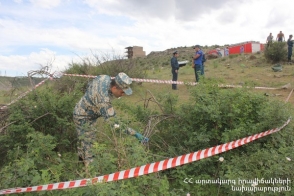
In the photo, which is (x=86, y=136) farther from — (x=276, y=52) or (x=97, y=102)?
→ (x=276, y=52)

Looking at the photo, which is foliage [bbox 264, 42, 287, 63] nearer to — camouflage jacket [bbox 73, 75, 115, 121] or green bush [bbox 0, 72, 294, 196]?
green bush [bbox 0, 72, 294, 196]

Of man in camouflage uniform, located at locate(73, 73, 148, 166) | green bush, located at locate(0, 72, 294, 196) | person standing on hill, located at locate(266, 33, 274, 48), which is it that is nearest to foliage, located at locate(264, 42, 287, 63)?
person standing on hill, located at locate(266, 33, 274, 48)

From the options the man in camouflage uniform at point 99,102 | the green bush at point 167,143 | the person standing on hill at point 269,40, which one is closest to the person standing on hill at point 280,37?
the person standing on hill at point 269,40

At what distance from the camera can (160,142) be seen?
13.0 feet

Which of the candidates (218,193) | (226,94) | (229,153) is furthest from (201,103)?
(218,193)

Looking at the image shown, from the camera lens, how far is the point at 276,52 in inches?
538

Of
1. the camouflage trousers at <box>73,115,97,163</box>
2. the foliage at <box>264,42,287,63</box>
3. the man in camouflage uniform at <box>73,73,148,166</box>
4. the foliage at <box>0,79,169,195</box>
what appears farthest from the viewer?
the foliage at <box>264,42,287,63</box>

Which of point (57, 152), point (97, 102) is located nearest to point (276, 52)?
point (97, 102)

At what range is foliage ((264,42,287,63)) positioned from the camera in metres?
13.6

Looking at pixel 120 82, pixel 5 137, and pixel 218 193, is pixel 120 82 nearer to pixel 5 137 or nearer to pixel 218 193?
pixel 218 193

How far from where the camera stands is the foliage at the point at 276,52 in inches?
534

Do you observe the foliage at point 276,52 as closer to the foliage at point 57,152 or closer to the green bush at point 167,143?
the green bush at point 167,143

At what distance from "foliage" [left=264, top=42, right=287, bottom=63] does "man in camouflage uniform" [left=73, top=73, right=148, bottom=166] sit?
12.8 meters

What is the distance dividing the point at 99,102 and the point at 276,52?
43.2ft
